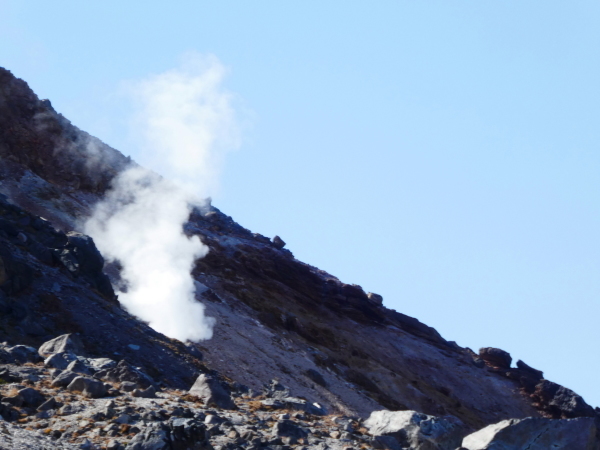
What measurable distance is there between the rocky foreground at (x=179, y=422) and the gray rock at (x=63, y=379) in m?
0.02

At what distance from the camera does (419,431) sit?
56.2 feet

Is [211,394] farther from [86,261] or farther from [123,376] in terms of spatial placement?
[86,261]

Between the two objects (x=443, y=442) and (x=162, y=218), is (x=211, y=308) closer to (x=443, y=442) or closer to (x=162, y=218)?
(x=162, y=218)

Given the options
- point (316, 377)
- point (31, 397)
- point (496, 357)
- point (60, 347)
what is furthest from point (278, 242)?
point (31, 397)

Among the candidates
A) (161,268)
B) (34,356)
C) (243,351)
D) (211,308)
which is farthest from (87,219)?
(34,356)

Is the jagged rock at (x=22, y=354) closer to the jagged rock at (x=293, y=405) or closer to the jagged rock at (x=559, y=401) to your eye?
the jagged rock at (x=293, y=405)

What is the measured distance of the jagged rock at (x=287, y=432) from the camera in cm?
1562

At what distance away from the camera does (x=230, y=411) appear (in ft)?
57.7

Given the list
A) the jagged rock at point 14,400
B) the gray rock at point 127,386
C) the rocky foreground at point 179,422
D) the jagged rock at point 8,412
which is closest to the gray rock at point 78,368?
the rocky foreground at point 179,422

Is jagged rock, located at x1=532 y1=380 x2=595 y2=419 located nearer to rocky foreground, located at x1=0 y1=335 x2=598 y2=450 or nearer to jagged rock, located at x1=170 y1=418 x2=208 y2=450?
rocky foreground, located at x1=0 y1=335 x2=598 y2=450

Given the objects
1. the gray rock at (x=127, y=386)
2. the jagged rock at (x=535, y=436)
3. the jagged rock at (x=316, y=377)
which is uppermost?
the jagged rock at (x=316, y=377)

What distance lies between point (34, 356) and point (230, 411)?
5.98 meters

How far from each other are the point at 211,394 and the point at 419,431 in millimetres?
5110

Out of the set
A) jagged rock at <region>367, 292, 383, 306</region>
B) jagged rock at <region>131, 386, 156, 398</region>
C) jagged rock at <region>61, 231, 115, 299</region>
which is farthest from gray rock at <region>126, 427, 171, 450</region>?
jagged rock at <region>367, 292, 383, 306</region>
